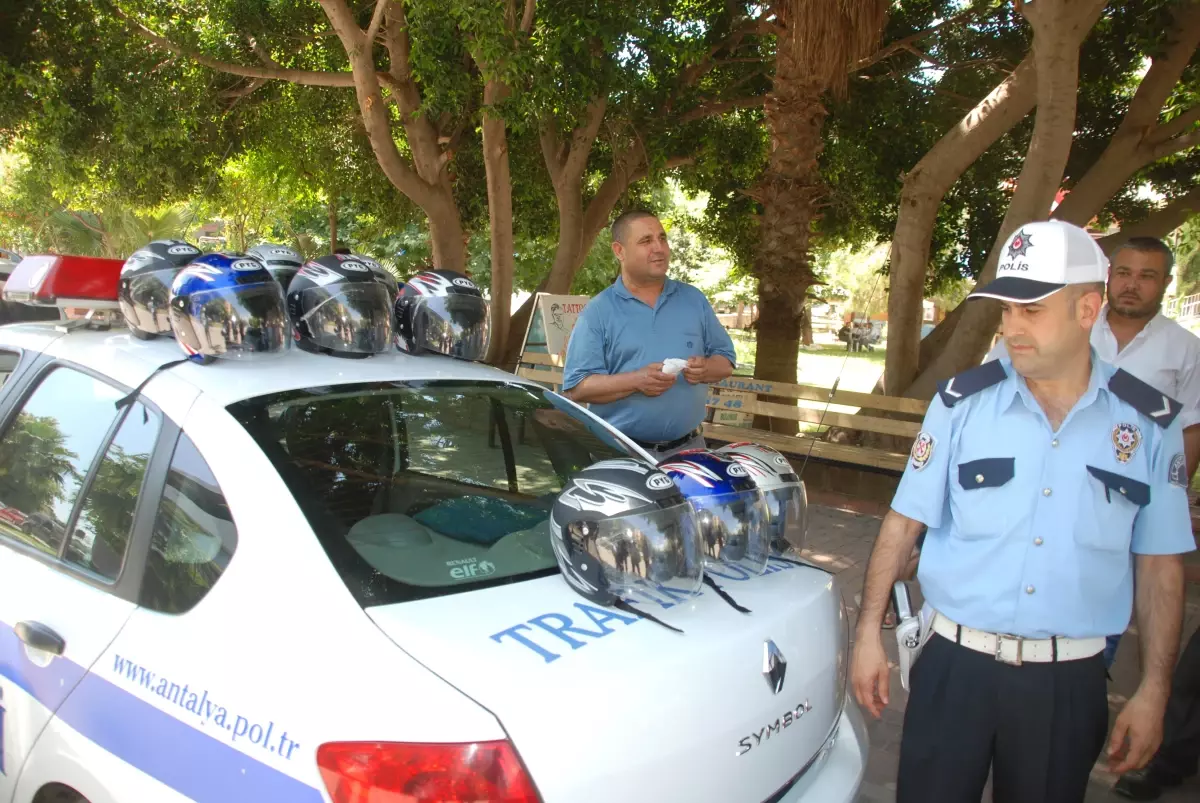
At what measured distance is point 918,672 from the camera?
2232 millimetres

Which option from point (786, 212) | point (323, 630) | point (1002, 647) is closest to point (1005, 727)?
point (1002, 647)

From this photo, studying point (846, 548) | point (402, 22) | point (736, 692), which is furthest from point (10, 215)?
point (736, 692)

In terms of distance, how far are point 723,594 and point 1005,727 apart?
72cm

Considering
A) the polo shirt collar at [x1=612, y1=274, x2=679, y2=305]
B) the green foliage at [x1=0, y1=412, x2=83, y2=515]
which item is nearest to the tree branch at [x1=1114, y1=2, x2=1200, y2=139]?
the polo shirt collar at [x1=612, y1=274, x2=679, y2=305]

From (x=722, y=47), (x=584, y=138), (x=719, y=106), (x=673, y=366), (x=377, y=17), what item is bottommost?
(x=673, y=366)

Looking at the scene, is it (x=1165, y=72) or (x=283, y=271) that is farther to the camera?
(x=1165, y=72)

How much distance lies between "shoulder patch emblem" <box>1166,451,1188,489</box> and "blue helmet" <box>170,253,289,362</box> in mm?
2356

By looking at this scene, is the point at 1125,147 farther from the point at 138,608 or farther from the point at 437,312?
the point at 138,608

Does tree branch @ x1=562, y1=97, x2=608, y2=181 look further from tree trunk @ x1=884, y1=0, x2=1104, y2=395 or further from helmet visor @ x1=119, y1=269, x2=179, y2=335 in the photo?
helmet visor @ x1=119, y1=269, x2=179, y2=335

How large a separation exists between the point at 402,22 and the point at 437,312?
26.5ft

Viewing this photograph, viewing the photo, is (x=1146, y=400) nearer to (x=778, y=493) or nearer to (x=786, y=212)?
(x=778, y=493)

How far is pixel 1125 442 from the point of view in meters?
2.04

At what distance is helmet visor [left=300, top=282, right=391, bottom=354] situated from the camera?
2750mm

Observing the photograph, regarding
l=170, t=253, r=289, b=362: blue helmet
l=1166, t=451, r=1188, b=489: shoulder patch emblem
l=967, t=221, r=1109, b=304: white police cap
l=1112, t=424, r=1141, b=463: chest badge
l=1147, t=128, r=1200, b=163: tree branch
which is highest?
l=1147, t=128, r=1200, b=163: tree branch
